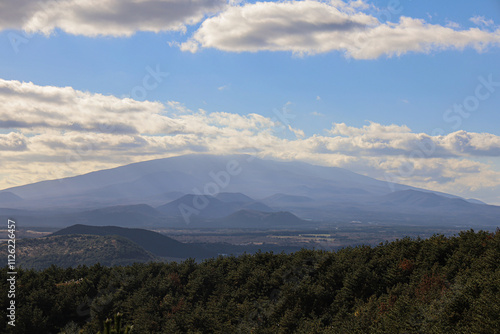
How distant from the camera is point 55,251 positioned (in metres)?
151

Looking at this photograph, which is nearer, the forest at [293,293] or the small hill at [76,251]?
the forest at [293,293]

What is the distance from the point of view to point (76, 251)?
6102 inches

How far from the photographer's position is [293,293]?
31250 mm

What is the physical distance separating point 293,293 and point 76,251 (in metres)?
144

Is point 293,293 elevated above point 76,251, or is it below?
above

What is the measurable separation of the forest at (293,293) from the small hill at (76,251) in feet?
324

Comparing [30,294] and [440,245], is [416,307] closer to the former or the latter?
[440,245]

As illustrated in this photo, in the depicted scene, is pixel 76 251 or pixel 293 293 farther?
pixel 76 251

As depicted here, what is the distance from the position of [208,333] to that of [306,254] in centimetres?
1227

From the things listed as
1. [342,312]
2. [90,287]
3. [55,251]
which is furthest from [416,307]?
[55,251]

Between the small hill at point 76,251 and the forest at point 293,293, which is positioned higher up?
the forest at point 293,293

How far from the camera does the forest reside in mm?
21000

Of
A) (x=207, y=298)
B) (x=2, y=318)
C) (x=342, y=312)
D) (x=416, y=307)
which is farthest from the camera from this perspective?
(x=207, y=298)

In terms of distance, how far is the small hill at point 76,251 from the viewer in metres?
141
